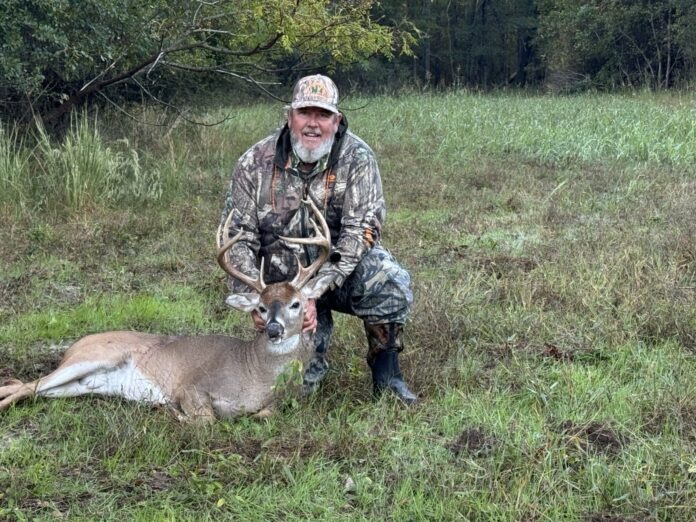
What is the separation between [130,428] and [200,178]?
655 centimetres

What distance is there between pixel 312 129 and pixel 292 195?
1.20 feet

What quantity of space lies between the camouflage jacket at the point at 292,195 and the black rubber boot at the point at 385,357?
45cm

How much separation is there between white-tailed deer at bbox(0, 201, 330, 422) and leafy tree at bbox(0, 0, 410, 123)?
484 centimetres

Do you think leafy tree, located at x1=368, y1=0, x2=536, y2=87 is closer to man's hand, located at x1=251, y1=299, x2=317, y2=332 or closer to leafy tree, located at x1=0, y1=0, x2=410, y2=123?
leafy tree, located at x1=0, y1=0, x2=410, y2=123

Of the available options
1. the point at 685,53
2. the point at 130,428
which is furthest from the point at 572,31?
the point at 130,428

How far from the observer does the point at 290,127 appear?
445 centimetres

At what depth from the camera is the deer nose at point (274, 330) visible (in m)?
3.96

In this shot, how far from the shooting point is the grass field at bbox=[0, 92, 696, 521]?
321cm

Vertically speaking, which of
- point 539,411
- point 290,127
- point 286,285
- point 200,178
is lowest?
Result: point 200,178

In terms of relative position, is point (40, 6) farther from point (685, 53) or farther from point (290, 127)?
point (685, 53)

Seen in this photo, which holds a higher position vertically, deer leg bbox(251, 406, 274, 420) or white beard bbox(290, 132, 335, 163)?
white beard bbox(290, 132, 335, 163)

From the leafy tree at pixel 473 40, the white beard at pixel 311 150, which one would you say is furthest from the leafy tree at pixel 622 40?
the white beard at pixel 311 150

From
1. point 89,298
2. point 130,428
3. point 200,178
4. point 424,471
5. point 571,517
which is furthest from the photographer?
point 200,178

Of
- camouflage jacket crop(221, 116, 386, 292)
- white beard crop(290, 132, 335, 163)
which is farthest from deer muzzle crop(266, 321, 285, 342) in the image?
white beard crop(290, 132, 335, 163)
